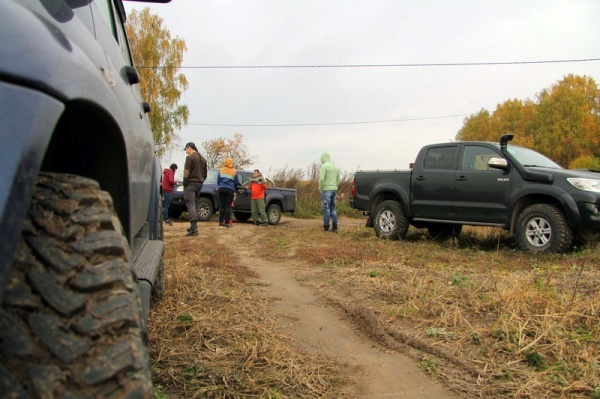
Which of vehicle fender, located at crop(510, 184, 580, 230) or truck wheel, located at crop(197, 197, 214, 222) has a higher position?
vehicle fender, located at crop(510, 184, 580, 230)

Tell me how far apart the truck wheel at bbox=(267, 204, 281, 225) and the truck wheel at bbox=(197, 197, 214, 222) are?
205cm

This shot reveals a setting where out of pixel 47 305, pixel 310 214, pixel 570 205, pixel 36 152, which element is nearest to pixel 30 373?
pixel 47 305

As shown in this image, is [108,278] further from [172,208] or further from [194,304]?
[172,208]

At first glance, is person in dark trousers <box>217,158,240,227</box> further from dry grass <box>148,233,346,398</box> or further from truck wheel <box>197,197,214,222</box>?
dry grass <box>148,233,346,398</box>

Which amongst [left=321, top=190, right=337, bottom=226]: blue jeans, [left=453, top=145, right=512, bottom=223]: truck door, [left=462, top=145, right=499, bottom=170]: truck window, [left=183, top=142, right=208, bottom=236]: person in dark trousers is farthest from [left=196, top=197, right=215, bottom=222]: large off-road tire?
[left=462, top=145, right=499, bottom=170]: truck window

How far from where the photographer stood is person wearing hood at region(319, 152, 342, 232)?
1149cm

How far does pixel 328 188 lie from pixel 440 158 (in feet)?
11.5

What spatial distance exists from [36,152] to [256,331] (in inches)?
93.6

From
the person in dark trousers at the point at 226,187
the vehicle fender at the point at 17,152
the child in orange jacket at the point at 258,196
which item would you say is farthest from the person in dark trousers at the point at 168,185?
the vehicle fender at the point at 17,152

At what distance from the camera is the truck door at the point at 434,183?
8438 millimetres

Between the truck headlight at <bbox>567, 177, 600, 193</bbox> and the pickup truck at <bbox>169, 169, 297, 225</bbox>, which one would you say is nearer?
the truck headlight at <bbox>567, 177, 600, 193</bbox>

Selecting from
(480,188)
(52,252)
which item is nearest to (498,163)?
(480,188)

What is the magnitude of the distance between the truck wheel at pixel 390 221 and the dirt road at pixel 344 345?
4.20m

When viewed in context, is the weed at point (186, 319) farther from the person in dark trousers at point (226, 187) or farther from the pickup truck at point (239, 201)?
the pickup truck at point (239, 201)
